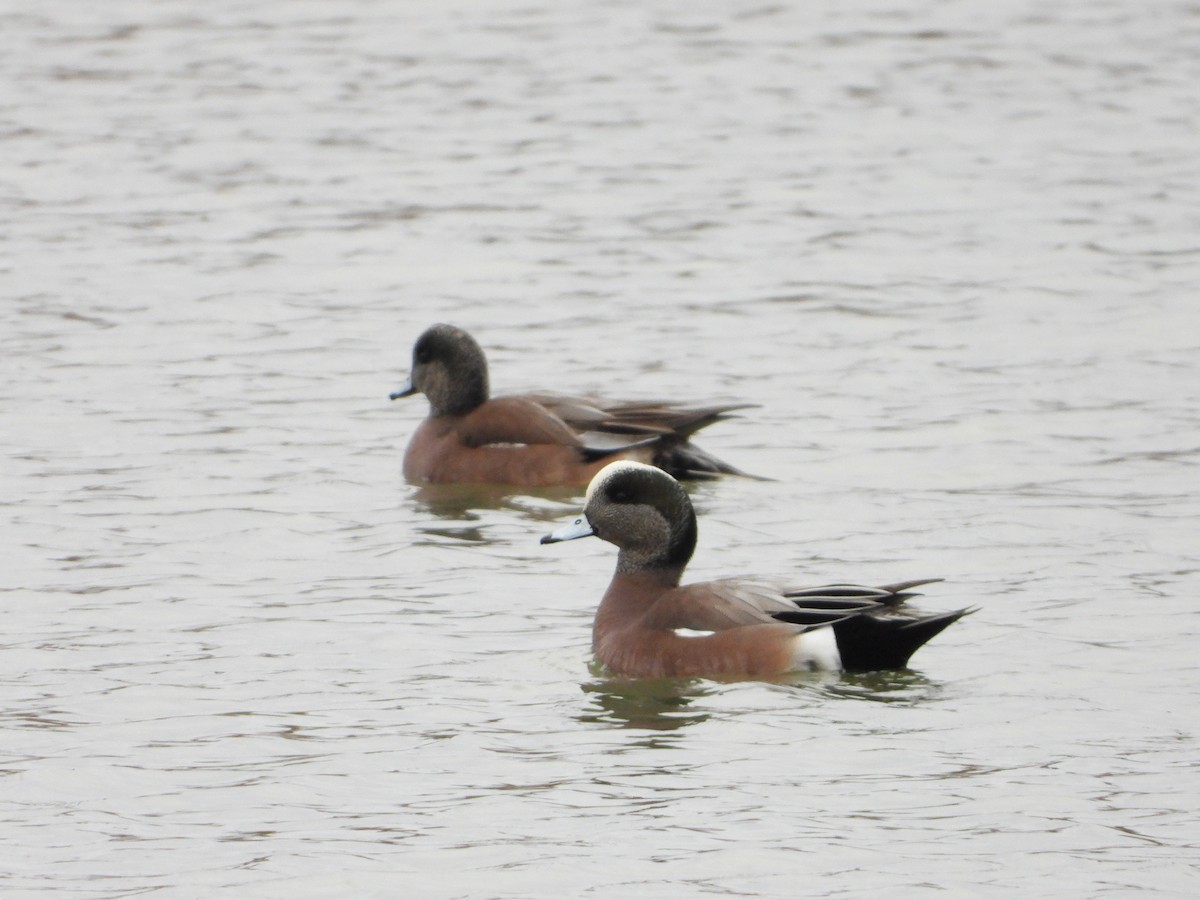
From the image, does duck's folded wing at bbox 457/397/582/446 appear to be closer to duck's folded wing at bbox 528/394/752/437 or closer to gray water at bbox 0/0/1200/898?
duck's folded wing at bbox 528/394/752/437

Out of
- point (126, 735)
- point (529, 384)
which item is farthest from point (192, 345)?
point (126, 735)

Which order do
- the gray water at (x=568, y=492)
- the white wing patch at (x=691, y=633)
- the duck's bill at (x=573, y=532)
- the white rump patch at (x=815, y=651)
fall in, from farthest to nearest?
the duck's bill at (x=573, y=532)
the white wing patch at (x=691, y=633)
the white rump patch at (x=815, y=651)
the gray water at (x=568, y=492)

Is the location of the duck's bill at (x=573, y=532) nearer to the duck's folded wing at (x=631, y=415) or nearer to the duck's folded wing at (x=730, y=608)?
the duck's folded wing at (x=730, y=608)

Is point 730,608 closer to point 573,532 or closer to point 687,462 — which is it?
point 573,532

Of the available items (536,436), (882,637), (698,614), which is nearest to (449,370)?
(536,436)

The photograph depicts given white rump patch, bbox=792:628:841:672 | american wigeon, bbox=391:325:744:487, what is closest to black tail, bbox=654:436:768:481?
american wigeon, bbox=391:325:744:487

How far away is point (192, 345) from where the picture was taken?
1467 cm

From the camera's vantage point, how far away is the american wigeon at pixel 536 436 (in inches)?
464

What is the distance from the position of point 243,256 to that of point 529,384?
4.06 meters

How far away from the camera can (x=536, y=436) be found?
11977 millimetres

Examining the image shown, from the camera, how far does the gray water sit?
285 inches

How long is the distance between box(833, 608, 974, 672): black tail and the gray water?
11 centimetres

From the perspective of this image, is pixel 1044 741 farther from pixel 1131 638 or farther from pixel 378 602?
pixel 378 602

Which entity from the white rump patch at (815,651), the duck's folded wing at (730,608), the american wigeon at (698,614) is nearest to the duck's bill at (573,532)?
the american wigeon at (698,614)
